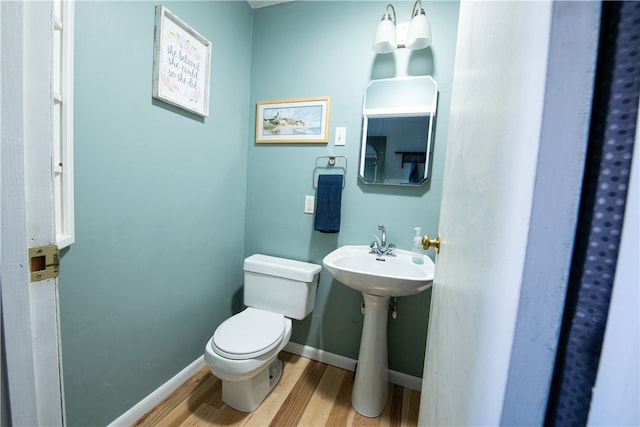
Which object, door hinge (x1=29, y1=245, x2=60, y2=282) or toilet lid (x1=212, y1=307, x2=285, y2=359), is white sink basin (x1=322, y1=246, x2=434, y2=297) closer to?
toilet lid (x1=212, y1=307, x2=285, y2=359)

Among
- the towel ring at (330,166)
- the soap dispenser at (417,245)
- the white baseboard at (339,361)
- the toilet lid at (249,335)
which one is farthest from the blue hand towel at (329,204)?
the white baseboard at (339,361)

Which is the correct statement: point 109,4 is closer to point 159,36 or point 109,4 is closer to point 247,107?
point 159,36

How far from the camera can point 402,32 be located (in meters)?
1.42

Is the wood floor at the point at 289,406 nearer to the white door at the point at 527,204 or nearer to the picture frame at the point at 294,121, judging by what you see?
the white door at the point at 527,204

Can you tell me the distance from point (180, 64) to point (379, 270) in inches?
58.8

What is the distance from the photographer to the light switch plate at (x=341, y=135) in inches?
62.2

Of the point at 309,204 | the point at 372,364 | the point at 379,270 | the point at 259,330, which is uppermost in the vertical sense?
the point at 309,204

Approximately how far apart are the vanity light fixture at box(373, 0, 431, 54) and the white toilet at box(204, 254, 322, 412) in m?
1.34

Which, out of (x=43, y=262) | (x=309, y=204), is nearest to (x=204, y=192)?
(x=309, y=204)

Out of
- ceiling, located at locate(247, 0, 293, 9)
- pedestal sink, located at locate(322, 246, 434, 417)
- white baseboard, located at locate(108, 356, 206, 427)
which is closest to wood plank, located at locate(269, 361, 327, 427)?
pedestal sink, located at locate(322, 246, 434, 417)

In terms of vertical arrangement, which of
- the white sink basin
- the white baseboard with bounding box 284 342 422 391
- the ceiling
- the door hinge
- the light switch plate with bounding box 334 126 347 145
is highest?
the ceiling

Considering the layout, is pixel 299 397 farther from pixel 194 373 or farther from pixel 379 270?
pixel 379 270

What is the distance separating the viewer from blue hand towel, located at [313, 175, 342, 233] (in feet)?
5.17

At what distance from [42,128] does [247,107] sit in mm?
1387
